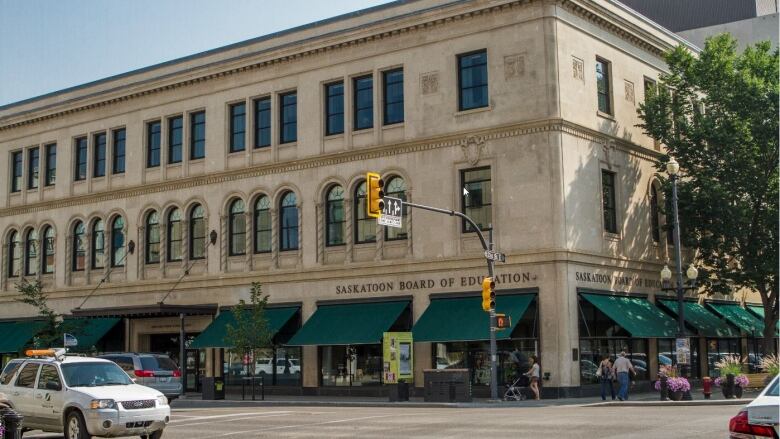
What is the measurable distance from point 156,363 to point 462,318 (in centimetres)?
1056

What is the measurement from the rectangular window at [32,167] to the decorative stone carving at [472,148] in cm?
2635

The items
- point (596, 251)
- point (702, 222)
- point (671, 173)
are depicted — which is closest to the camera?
point (671, 173)

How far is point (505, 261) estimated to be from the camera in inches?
1348

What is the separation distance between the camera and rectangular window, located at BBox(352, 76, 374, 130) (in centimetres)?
3931

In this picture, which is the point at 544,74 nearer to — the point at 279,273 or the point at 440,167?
the point at 440,167

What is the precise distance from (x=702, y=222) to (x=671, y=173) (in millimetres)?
6178

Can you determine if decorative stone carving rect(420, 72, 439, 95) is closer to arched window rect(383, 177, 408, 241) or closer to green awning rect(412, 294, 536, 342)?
arched window rect(383, 177, 408, 241)

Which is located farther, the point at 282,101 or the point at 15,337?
the point at 15,337

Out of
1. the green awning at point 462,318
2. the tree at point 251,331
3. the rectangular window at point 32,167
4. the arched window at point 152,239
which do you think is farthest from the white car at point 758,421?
the rectangular window at point 32,167

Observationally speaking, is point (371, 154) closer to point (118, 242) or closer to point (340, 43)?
point (340, 43)

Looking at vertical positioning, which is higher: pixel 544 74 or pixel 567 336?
pixel 544 74

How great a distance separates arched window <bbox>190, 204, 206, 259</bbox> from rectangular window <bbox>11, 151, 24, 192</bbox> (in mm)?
13916

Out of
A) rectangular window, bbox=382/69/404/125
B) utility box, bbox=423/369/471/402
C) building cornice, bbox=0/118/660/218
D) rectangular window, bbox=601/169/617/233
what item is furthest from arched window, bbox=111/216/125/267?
rectangular window, bbox=601/169/617/233

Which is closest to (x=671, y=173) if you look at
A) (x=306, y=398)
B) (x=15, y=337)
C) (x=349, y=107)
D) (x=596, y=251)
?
(x=596, y=251)
